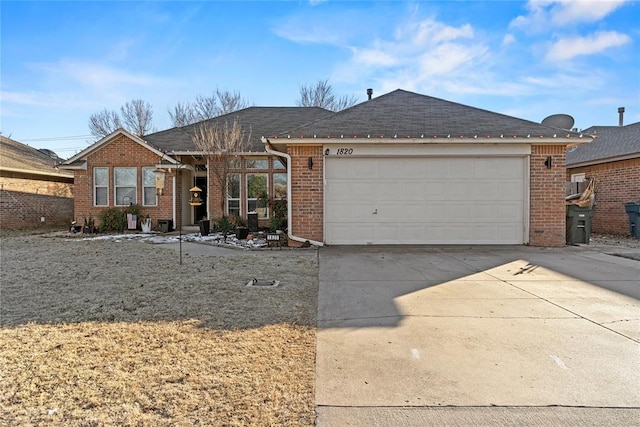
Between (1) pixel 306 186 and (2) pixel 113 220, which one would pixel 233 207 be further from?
(1) pixel 306 186

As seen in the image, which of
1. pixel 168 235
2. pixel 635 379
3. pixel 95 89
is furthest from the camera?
pixel 95 89

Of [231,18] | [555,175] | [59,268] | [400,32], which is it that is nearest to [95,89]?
[231,18]

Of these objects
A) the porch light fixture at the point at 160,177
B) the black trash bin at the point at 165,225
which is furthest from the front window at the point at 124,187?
the black trash bin at the point at 165,225

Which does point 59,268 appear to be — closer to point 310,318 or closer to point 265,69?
point 310,318

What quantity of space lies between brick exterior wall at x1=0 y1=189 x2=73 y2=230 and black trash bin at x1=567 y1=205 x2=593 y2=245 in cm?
2082

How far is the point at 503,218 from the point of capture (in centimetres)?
932

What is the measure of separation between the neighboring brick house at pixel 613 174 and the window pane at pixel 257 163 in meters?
12.7

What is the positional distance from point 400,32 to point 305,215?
603cm

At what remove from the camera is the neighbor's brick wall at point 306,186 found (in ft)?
30.2

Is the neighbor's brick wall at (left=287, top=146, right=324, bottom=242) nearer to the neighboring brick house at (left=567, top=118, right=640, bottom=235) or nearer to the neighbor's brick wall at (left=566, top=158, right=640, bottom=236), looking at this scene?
the neighboring brick house at (left=567, top=118, right=640, bottom=235)

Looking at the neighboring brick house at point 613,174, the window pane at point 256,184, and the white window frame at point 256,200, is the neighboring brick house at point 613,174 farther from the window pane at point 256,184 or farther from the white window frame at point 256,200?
the window pane at point 256,184

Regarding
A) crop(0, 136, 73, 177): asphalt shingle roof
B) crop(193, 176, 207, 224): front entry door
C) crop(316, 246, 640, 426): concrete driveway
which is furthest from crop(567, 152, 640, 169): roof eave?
crop(0, 136, 73, 177): asphalt shingle roof

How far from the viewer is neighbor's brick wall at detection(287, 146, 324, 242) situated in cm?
920

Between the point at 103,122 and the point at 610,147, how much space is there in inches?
1515
